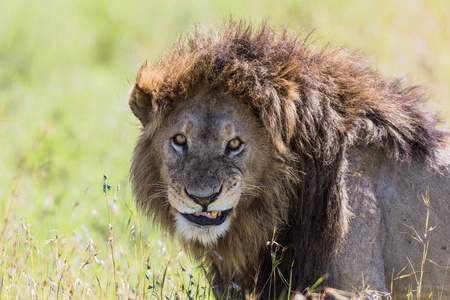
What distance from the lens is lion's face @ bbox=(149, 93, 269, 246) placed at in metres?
3.81

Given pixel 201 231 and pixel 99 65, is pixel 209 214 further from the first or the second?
pixel 99 65

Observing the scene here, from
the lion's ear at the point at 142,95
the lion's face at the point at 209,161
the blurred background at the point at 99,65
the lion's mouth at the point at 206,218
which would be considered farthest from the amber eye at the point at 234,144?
the blurred background at the point at 99,65

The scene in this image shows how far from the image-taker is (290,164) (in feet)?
13.4

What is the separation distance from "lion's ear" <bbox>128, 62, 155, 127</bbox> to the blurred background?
2.28 m

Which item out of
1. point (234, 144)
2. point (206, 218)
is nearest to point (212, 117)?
point (234, 144)

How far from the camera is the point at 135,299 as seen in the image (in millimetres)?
3535

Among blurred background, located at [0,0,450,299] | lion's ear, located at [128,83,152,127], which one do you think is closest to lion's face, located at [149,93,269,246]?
lion's ear, located at [128,83,152,127]

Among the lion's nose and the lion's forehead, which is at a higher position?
the lion's forehead

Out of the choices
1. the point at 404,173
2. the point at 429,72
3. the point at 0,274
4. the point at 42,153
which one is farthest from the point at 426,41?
the point at 0,274

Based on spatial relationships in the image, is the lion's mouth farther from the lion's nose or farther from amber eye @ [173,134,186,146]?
amber eye @ [173,134,186,146]

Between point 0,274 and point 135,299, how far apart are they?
58.1 inches

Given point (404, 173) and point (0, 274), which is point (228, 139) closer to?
point (404, 173)

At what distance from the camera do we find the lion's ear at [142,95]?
13.7ft

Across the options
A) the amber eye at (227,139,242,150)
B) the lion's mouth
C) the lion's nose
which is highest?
the amber eye at (227,139,242,150)
